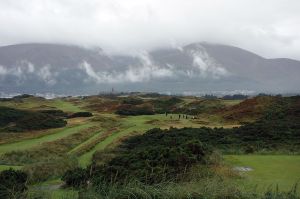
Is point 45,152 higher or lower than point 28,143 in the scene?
Answer: higher

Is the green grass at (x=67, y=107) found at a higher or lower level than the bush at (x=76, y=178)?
lower

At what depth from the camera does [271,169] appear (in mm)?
19203

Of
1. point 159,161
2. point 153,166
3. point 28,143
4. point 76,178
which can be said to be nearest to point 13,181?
point 76,178

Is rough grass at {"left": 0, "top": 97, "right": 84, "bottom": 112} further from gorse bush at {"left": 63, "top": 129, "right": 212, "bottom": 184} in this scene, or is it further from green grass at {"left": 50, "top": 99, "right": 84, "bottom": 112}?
gorse bush at {"left": 63, "top": 129, "right": 212, "bottom": 184}

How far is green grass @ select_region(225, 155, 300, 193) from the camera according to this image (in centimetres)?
1609

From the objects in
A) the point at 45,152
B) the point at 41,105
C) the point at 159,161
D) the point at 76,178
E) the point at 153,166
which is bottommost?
the point at 41,105

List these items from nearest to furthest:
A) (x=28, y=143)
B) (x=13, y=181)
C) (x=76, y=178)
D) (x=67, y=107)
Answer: (x=13, y=181)
(x=76, y=178)
(x=28, y=143)
(x=67, y=107)

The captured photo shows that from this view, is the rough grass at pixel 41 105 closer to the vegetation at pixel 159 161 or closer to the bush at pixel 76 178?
the vegetation at pixel 159 161

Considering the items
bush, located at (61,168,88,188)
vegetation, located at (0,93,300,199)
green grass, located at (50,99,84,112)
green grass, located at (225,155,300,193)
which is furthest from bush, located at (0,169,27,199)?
green grass, located at (50,99,84,112)

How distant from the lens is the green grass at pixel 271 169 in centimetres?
1609

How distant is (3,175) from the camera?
1589 cm

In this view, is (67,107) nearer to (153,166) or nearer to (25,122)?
(25,122)

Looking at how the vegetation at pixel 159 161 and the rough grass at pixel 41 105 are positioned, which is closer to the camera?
the vegetation at pixel 159 161

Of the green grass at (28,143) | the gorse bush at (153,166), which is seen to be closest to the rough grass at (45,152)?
the green grass at (28,143)
